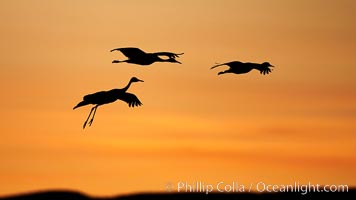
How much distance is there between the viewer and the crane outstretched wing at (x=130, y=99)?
4338 cm

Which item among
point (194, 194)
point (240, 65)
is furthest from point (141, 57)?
point (194, 194)

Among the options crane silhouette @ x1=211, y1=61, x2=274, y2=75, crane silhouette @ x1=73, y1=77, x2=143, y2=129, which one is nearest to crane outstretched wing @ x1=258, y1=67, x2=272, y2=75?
crane silhouette @ x1=211, y1=61, x2=274, y2=75

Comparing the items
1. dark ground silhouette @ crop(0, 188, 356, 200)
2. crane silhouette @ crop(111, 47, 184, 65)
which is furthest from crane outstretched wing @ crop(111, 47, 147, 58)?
dark ground silhouette @ crop(0, 188, 356, 200)

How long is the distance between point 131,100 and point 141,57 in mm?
2585

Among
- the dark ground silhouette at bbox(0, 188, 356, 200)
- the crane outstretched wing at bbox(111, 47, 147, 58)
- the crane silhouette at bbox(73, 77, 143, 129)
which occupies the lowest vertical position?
the dark ground silhouette at bbox(0, 188, 356, 200)

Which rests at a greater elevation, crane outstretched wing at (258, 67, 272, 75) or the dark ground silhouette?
crane outstretched wing at (258, 67, 272, 75)

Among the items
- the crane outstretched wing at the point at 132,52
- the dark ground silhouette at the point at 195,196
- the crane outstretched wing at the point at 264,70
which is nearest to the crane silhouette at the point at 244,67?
the crane outstretched wing at the point at 264,70

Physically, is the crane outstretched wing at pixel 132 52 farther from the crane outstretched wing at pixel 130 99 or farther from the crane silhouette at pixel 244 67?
the crane silhouette at pixel 244 67

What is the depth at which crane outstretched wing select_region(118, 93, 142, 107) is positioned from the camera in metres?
43.4

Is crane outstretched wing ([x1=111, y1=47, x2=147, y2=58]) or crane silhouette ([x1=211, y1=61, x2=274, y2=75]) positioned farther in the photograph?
crane silhouette ([x1=211, y1=61, x2=274, y2=75])

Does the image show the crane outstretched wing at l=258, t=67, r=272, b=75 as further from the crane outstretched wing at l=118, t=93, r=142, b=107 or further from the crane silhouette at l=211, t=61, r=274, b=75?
the crane outstretched wing at l=118, t=93, r=142, b=107

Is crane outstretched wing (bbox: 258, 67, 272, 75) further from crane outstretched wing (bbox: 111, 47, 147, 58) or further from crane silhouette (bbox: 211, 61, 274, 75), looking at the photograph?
crane outstretched wing (bbox: 111, 47, 147, 58)

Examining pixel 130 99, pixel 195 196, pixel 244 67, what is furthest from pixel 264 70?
pixel 195 196

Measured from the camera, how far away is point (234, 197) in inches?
1426
